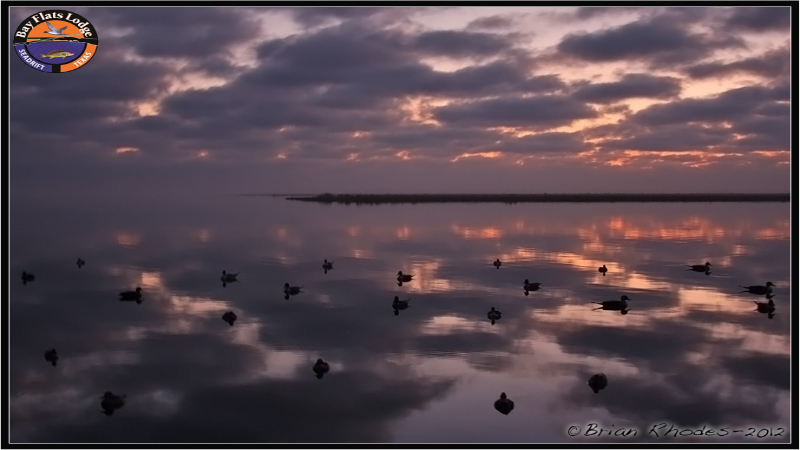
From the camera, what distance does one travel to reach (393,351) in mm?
22375

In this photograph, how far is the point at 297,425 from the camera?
53.1 ft

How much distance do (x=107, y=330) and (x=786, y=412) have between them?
2483 centimetres

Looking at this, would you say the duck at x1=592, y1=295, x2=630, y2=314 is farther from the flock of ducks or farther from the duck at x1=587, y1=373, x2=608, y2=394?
the duck at x1=587, y1=373, x2=608, y2=394

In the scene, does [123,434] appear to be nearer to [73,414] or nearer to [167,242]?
[73,414]

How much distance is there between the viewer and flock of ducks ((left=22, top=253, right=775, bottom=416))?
17.0 metres

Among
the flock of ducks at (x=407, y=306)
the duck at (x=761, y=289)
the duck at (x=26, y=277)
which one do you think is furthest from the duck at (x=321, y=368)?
the duck at (x=26, y=277)

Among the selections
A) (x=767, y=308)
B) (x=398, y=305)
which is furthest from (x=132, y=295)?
(x=767, y=308)

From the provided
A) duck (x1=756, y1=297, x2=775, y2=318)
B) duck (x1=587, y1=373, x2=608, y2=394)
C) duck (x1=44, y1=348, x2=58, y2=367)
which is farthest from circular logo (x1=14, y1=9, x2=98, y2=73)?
duck (x1=756, y1=297, x2=775, y2=318)

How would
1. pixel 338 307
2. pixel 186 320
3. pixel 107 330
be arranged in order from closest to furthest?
pixel 107 330 → pixel 186 320 → pixel 338 307

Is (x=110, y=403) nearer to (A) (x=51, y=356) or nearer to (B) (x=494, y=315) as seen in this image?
(A) (x=51, y=356)

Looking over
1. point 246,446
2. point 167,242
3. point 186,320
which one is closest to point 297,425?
point 246,446

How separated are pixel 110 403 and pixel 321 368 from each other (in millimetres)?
6243

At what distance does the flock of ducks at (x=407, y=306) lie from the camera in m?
17.0

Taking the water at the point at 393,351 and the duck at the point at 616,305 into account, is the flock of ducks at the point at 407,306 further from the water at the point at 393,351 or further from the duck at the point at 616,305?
the water at the point at 393,351
